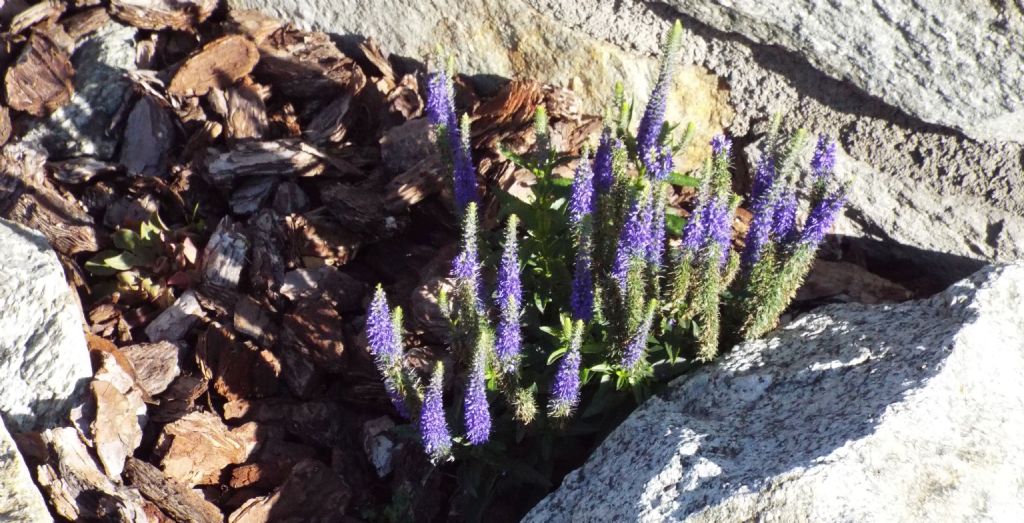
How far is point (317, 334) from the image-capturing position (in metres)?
5.29

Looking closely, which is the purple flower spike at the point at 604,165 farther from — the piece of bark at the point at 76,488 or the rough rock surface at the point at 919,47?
the piece of bark at the point at 76,488

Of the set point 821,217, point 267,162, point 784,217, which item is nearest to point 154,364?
point 267,162

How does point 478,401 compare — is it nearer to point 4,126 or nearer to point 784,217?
point 784,217

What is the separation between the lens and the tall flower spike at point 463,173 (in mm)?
4734

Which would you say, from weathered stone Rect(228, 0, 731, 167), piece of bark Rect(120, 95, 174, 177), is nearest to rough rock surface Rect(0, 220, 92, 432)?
piece of bark Rect(120, 95, 174, 177)

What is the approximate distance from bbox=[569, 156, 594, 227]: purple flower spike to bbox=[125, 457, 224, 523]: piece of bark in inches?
92.5

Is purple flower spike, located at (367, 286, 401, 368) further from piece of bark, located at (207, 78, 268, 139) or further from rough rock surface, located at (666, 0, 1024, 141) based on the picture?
rough rock surface, located at (666, 0, 1024, 141)

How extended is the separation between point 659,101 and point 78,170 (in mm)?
3918

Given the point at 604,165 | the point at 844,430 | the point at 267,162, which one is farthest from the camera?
the point at 267,162

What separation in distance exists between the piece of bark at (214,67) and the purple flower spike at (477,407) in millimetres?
3324

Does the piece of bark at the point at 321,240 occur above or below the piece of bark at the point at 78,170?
above

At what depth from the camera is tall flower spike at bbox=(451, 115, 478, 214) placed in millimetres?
4734

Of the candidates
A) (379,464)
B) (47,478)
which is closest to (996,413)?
(379,464)

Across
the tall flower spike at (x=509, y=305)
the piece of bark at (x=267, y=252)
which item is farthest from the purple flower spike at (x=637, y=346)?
the piece of bark at (x=267, y=252)
